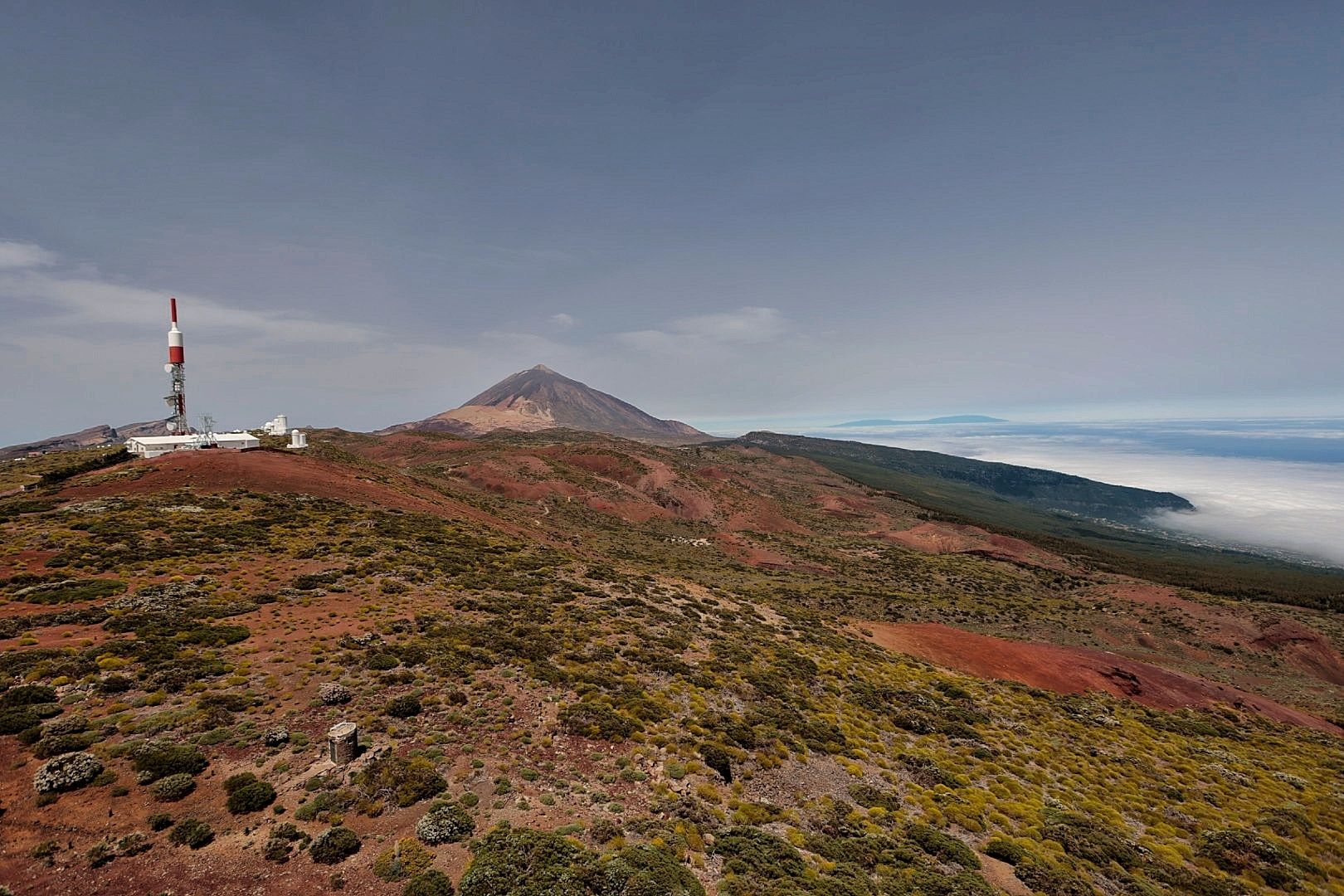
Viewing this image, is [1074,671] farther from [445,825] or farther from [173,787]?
[173,787]

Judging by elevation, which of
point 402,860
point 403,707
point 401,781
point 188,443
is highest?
point 188,443

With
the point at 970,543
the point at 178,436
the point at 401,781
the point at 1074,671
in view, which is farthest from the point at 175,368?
the point at 970,543

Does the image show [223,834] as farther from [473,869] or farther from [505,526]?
[505,526]

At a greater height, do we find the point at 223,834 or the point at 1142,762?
the point at 223,834

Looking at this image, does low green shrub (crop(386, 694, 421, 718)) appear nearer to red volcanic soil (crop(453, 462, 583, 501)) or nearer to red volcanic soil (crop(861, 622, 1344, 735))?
red volcanic soil (crop(861, 622, 1344, 735))

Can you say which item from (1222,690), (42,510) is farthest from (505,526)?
(1222,690)

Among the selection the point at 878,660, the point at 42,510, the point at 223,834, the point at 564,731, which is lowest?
the point at 878,660

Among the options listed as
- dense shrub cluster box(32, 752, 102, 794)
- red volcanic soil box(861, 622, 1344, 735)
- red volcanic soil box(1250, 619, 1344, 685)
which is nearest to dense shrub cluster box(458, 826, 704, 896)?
dense shrub cluster box(32, 752, 102, 794)
